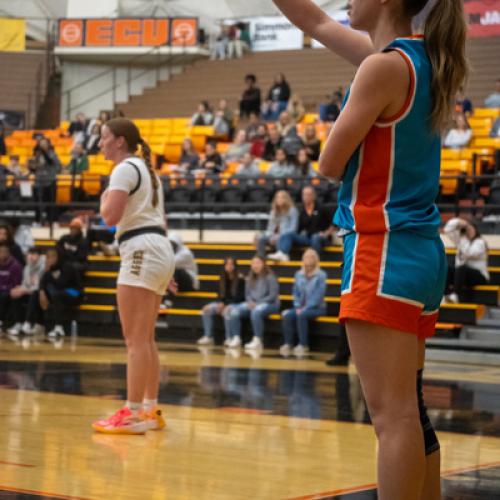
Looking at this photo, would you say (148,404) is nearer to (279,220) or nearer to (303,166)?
(279,220)

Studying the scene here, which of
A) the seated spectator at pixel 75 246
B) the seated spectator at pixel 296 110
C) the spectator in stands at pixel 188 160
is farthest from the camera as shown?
the seated spectator at pixel 296 110

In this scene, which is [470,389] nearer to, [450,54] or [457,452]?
[457,452]

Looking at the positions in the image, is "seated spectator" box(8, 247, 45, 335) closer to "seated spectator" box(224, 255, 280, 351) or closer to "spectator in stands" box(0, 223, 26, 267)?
"spectator in stands" box(0, 223, 26, 267)

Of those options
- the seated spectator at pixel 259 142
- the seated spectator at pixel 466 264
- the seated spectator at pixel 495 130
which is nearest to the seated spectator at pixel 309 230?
the seated spectator at pixel 466 264

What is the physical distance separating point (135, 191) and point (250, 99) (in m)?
16.9

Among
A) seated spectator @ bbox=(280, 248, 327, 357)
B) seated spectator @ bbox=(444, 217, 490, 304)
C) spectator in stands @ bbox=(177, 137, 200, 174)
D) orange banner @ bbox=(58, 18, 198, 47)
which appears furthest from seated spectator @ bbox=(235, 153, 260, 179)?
orange banner @ bbox=(58, 18, 198, 47)

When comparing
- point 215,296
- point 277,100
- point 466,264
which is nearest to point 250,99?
point 277,100

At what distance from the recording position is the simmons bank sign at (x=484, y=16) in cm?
2278

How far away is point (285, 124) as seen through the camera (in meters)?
20.4

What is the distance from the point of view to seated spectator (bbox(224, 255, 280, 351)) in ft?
47.0

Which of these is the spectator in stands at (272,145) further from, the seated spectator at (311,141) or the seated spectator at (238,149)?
the seated spectator at (311,141)

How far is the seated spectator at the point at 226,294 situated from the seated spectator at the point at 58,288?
226 cm

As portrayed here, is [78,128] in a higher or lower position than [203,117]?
lower

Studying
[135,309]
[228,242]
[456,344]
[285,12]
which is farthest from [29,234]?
[285,12]
